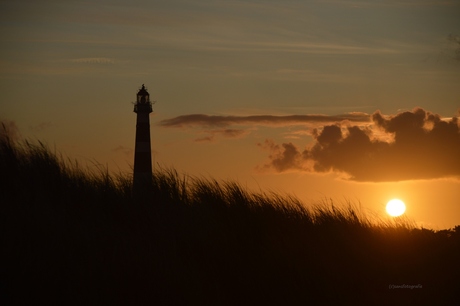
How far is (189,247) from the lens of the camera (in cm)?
956

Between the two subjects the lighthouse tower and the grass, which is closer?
the grass

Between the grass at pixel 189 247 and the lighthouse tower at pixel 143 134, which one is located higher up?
the lighthouse tower at pixel 143 134

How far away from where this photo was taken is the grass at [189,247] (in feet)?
27.1

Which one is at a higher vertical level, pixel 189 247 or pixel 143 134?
pixel 143 134

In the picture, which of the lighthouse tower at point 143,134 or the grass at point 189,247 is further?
the lighthouse tower at point 143,134

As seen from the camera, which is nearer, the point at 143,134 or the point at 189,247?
the point at 189,247

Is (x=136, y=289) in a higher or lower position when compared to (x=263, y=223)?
lower

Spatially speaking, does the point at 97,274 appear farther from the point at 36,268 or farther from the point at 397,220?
the point at 397,220

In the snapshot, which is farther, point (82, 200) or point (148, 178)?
point (148, 178)

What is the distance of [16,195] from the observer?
10.0 m

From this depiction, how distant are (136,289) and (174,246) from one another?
129 centimetres

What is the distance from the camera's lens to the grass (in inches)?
325

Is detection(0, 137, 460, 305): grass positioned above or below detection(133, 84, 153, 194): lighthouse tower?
below

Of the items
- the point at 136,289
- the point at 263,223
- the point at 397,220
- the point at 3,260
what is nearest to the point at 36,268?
→ the point at 3,260
